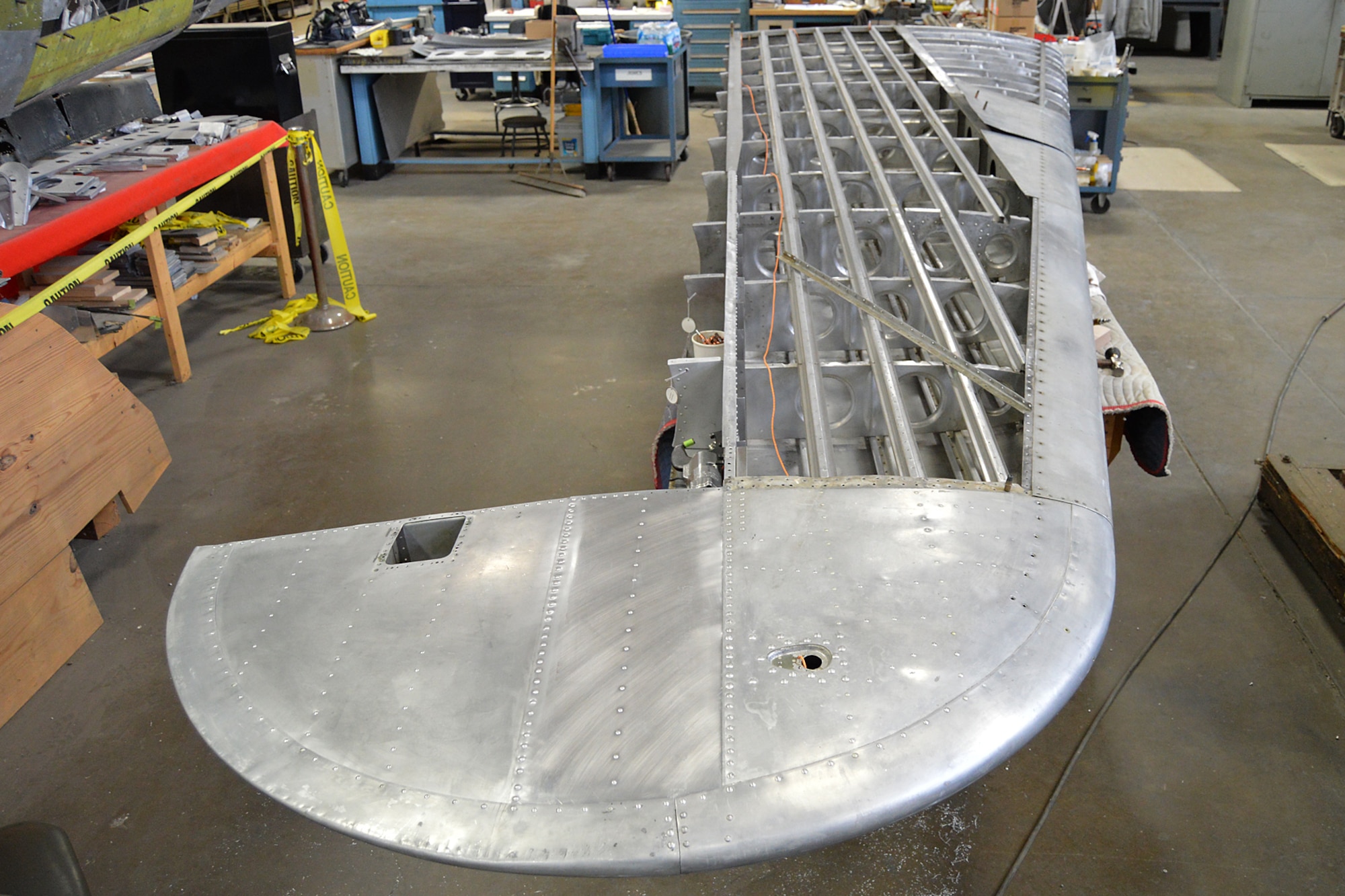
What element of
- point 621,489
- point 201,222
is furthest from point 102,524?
point 201,222

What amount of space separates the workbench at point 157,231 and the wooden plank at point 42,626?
1018 mm

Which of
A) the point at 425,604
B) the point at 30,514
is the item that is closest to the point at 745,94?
the point at 30,514

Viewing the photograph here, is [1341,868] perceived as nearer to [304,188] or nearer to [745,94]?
[745,94]

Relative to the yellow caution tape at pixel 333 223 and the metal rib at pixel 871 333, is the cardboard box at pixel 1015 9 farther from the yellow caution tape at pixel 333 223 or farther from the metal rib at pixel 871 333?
the yellow caution tape at pixel 333 223

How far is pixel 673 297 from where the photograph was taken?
6934 mm

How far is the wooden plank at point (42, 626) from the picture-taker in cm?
326

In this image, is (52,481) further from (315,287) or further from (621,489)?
(315,287)

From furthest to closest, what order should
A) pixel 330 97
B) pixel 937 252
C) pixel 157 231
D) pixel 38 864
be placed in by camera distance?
1. pixel 330 97
2. pixel 157 231
3. pixel 937 252
4. pixel 38 864

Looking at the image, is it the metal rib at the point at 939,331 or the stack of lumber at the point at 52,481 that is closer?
the metal rib at the point at 939,331

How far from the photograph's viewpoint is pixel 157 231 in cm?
523

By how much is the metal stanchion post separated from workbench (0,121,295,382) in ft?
0.89

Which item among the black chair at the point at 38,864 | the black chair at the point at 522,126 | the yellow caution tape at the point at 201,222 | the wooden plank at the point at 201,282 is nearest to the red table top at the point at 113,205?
the yellow caution tape at the point at 201,222

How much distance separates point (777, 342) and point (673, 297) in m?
3.62

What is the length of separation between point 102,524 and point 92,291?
1.84 meters
